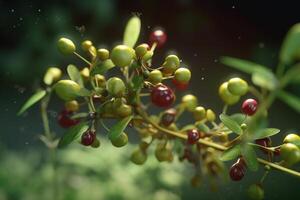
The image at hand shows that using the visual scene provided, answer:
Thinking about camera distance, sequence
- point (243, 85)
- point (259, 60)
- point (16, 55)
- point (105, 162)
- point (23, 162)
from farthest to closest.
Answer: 1. point (16, 55)
2. point (259, 60)
3. point (23, 162)
4. point (105, 162)
5. point (243, 85)

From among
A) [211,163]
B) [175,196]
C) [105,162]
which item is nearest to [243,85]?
[211,163]

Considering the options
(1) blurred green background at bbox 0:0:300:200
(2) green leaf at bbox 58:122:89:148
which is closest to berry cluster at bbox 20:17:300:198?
(2) green leaf at bbox 58:122:89:148

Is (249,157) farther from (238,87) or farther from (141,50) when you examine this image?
(141,50)

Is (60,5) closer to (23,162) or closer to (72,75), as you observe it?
(23,162)

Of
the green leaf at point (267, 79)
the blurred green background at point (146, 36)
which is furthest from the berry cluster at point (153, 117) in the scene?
the blurred green background at point (146, 36)

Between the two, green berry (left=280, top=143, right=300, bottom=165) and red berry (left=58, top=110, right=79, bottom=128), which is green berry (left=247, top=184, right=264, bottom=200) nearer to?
green berry (left=280, top=143, right=300, bottom=165)

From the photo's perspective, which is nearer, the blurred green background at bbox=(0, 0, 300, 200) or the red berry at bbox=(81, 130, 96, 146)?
the red berry at bbox=(81, 130, 96, 146)
